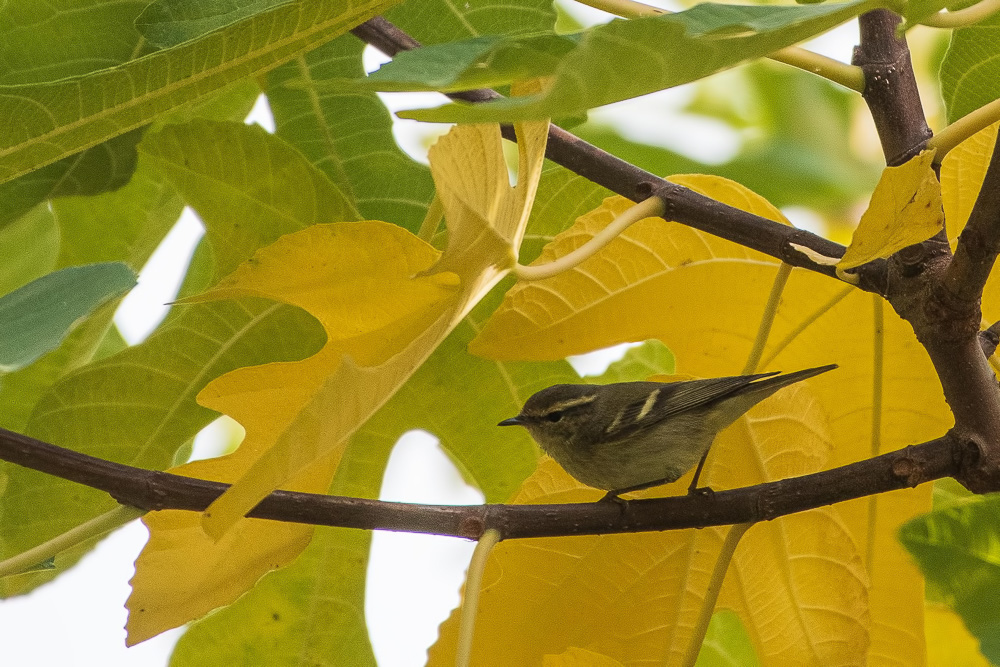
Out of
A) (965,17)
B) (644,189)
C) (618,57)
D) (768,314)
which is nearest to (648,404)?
(768,314)

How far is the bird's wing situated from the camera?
1.89 m

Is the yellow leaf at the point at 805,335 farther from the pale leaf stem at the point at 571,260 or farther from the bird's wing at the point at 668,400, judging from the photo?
the pale leaf stem at the point at 571,260

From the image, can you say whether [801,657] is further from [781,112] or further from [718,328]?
[781,112]

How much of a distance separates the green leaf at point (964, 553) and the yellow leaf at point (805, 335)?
0.84 metres

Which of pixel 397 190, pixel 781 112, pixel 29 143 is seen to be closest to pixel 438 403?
pixel 397 190

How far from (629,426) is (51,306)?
1.65m

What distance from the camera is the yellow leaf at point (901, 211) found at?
3.93 ft

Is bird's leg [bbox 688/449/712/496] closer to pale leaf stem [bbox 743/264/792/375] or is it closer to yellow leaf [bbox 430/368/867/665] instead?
yellow leaf [bbox 430/368/867/665]

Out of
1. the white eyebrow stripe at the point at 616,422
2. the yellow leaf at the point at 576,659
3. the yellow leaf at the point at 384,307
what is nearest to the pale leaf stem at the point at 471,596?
the yellow leaf at the point at 576,659

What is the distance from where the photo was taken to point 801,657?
1.76 m

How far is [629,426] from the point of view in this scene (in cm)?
260

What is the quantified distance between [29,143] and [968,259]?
1237 mm

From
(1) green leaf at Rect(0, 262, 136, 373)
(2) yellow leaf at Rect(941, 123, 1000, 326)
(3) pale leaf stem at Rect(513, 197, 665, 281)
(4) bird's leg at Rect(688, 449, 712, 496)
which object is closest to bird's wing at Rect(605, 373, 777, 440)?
(4) bird's leg at Rect(688, 449, 712, 496)

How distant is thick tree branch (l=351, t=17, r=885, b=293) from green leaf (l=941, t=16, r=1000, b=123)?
0.58 meters
